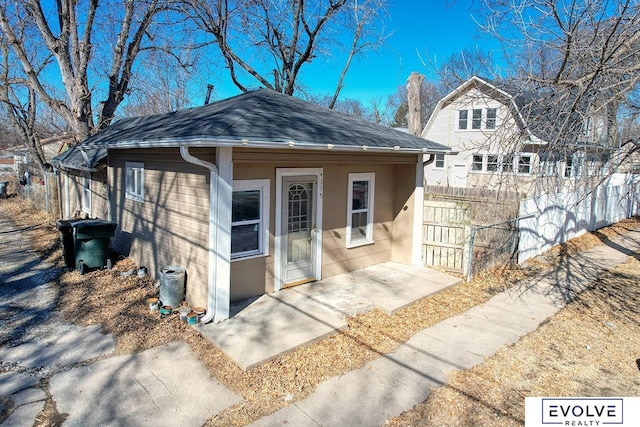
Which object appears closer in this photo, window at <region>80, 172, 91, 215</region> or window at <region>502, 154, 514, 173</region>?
window at <region>502, 154, 514, 173</region>

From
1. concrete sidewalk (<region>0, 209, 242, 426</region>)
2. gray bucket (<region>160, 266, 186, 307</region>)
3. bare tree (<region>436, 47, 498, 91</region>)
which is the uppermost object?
bare tree (<region>436, 47, 498, 91</region>)

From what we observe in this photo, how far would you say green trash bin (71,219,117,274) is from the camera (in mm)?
7842

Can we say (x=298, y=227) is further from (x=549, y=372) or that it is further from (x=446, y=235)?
(x=549, y=372)

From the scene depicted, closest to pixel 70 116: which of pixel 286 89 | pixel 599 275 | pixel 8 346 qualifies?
pixel 286 89

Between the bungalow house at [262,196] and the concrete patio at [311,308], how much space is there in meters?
0.28

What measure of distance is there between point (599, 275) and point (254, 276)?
25.4 ft

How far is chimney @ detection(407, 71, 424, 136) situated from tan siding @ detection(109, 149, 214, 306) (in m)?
10.4

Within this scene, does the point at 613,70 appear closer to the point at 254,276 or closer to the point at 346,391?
the point at 346,391

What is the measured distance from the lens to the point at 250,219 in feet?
21.1

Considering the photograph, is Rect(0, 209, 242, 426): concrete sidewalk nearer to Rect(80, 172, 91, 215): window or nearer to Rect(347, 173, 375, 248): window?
Rect(347, 173, 375, 248): window

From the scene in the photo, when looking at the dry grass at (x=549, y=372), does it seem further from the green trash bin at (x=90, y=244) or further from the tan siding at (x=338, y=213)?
the green trash bin at (x=90, y=244)

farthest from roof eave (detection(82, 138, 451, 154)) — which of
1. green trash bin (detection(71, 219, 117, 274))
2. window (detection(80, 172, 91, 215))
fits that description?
window (detection(80, 172, 91, 215))

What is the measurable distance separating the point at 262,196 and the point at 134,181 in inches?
134

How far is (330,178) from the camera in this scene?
7523 millimetres
